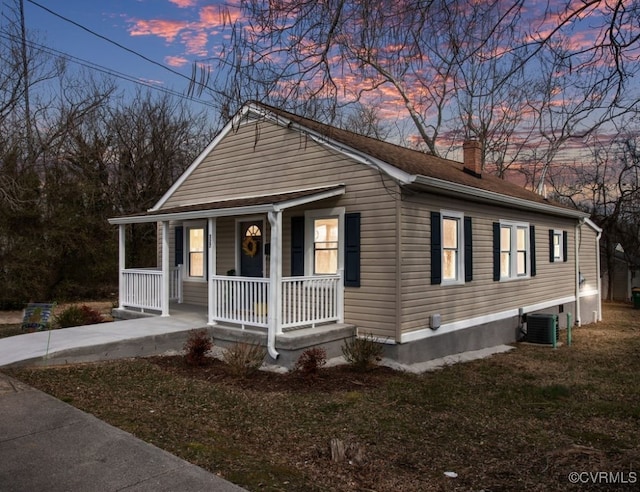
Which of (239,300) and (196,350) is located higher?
(239,300)

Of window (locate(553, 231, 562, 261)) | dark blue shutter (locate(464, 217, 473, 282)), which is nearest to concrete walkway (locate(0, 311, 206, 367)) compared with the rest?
dark blue shutter (locate(464, 217, 473, 282))

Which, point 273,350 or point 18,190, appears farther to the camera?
point 18,190

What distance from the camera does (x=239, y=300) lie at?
342 inches

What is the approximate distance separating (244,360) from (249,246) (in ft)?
13.3

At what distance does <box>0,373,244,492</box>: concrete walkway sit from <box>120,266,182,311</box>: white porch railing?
5.24 metres

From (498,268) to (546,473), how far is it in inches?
306

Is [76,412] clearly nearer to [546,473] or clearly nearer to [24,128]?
[546,473]

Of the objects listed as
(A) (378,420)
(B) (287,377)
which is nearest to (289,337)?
(B) (287,377)

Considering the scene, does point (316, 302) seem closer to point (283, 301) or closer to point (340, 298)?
point (340, 298)

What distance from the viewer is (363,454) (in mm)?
4270

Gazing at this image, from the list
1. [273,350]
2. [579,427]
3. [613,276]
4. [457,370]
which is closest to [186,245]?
[273,350]

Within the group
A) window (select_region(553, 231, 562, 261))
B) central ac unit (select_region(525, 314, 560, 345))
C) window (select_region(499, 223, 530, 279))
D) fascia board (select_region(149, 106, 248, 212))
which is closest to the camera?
fascia board (select_region(149, 106, 248, 212))

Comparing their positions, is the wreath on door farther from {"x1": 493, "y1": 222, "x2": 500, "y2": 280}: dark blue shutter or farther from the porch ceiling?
{"x1": 493, "y1": 222, "x2": 500, "y2": 280}: dark blue shutter

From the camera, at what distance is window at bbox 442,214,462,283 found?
975 cm
